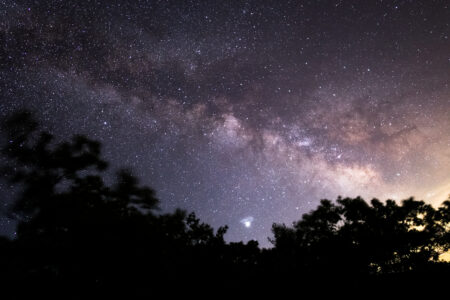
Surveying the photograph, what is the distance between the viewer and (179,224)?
601 cm

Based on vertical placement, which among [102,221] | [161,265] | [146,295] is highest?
[102,221]

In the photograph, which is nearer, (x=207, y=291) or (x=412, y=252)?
(x=207, y=291)

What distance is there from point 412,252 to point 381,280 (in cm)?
951

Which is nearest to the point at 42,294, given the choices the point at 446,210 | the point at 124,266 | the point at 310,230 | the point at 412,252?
the point at 124,266

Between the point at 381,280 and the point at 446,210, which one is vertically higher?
the point at 446,210

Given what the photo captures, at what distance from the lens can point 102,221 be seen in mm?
5051

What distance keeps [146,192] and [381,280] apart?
8711 millimetres

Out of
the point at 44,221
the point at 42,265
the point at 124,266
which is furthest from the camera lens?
the point at 44,221

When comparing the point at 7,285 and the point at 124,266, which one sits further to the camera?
the point at 124,266

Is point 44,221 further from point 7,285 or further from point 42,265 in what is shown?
point 7,285

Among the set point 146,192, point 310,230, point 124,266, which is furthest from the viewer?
point 310,230

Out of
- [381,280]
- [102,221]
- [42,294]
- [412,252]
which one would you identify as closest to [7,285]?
[42,294]

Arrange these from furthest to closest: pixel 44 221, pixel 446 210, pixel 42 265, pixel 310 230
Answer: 1. pixel 446 210
2. pixel 310 230
3. pixel 44 221
4. pixel 42 265

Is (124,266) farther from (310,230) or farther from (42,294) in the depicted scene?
(310,230)
